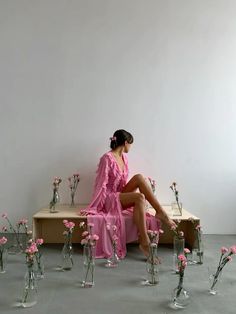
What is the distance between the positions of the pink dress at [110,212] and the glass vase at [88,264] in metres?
0.56

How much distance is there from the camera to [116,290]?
2.37 m

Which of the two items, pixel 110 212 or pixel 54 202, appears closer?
pixel 110 212

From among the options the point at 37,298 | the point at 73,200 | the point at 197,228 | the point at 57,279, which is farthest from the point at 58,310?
the point at 73,200

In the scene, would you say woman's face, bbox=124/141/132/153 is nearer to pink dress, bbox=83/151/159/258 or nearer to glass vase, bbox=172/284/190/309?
pink dress, bbox=83/151/159/258

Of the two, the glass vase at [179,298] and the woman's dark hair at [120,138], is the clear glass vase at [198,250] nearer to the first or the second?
the glass vase at [179,298]

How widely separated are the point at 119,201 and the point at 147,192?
0.26 m

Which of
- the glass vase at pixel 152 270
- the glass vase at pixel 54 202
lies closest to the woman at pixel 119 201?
the glass vase at pixel 54 202

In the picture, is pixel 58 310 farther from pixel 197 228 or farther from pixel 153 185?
pixel 153 185

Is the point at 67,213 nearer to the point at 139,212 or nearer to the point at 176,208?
the point at 139,212

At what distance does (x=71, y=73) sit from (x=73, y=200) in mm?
1304

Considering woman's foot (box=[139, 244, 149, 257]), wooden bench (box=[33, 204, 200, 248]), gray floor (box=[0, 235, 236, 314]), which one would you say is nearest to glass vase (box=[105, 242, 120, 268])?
gray floor (box=[0, 235, 236, 314])

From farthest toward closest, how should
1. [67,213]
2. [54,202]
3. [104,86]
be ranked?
[104,86] < [54,202] < [67,213]

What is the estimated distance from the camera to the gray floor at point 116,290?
2098mm

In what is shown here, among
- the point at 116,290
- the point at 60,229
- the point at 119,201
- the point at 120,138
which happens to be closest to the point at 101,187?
the point at 119,201
